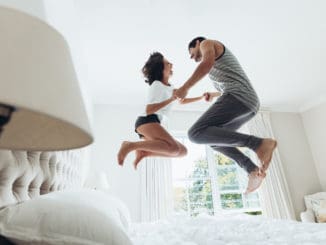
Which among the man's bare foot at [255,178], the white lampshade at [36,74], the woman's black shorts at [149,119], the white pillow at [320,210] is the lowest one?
the white pillow at [320,210]

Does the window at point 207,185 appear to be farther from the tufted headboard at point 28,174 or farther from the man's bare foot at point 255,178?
the tufted headboard at point 28,174

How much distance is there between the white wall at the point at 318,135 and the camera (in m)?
4.45

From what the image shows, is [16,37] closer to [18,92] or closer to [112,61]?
[18,92]

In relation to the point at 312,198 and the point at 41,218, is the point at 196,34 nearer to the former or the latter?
the point at 41,218

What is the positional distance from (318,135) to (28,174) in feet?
16.9

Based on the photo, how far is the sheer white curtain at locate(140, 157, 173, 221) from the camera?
11.4 ft

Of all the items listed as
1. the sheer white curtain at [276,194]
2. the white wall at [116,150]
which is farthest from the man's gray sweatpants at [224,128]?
the sheer white curtain at [276,194]

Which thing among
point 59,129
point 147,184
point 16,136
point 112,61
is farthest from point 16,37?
point 147,184

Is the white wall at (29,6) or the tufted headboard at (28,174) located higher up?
the white wall at (29,6)

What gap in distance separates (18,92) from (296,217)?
4.88m

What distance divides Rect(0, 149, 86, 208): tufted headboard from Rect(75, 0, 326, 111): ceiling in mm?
1510

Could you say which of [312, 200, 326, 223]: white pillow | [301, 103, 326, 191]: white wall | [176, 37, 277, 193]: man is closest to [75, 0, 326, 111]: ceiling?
[176, 37, 277, 193]: man

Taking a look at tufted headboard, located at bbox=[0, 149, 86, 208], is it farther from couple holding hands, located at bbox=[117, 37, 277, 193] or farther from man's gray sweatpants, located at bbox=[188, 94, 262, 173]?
man's gray sweatpants, located at bbox=[188, 94, 262, 173]

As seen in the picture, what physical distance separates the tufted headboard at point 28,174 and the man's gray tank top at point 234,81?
4.27 feet
